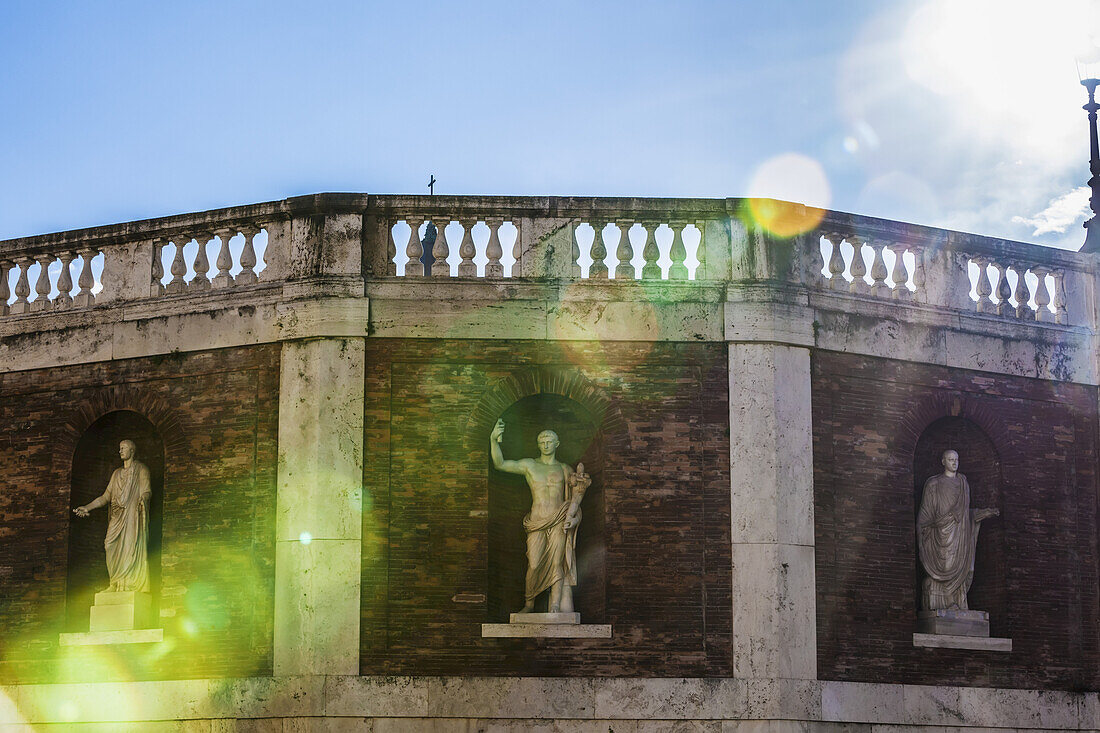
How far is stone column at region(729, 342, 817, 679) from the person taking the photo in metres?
20.6

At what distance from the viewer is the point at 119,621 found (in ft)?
71.2

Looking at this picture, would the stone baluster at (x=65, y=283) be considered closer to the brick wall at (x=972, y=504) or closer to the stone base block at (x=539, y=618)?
the stone base block at (x=539, y=618)

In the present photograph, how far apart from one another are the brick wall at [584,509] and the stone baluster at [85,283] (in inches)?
171

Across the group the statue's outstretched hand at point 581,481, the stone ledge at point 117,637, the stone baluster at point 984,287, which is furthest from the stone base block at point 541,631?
the stone baluster at point 984,287

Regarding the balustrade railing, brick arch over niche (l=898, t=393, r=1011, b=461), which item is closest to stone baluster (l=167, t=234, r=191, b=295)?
the balustrade railing

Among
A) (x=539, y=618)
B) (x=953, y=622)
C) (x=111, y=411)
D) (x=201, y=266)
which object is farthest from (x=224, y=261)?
(x=953, y=622)

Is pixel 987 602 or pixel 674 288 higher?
pixel 674 288

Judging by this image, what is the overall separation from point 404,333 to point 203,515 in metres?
3.44

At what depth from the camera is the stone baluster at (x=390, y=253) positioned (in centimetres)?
2178

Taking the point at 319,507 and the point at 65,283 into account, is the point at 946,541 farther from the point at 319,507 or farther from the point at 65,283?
the point at 65,283

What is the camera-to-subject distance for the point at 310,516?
20859mm

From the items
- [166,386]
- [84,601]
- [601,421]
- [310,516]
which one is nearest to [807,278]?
[601,421]

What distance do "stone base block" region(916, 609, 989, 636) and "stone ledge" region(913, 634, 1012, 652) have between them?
0.14m

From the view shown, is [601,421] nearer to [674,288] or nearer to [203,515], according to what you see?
[674,288]
